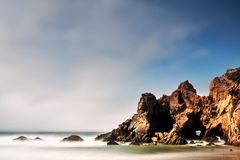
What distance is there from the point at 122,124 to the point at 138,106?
6.28 meters

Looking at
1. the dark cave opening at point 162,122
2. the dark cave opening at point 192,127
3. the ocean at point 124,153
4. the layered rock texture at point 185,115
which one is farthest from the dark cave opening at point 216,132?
the ocean at point 124,153

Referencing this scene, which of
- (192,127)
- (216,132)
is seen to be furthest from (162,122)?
(216,132)

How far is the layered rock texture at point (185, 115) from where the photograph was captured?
79.6 m

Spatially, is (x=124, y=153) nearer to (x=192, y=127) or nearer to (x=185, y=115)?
(x=185, y=115)

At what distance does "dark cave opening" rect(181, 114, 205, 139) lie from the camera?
8906 centimetres

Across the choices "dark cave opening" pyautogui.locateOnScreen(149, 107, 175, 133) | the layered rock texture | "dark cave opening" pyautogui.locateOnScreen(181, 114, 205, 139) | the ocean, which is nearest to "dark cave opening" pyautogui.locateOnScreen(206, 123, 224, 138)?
the layered rock texture

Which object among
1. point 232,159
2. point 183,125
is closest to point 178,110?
point 183,125

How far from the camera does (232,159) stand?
4119 cm

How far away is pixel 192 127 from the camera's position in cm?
9100

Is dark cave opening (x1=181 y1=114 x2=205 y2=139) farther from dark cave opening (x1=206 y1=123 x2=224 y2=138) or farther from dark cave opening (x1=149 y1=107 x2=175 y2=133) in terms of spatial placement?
dark cave opening (x1=149 y1=107 x2=175 y2=133)

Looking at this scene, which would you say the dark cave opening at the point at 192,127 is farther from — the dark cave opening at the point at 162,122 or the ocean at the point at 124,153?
the ocean at the point at 124,153

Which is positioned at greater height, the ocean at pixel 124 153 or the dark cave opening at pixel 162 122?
the dark cave opening at pixel 162 122

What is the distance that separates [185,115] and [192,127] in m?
3.77

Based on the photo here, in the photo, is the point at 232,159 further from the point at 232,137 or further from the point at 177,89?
the point at 177,89
